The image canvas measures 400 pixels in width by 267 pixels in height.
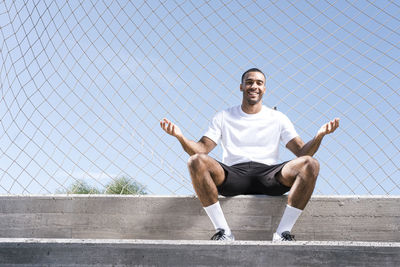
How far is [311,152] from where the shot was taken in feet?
8.52

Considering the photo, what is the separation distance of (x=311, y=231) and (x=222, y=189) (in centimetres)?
64

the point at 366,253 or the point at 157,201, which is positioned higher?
the point at 157,201

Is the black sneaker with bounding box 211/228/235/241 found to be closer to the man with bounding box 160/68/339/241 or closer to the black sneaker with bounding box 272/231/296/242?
the man with bounding box 160/68/339/241

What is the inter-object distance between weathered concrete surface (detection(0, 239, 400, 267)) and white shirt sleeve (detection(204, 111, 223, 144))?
1.05m

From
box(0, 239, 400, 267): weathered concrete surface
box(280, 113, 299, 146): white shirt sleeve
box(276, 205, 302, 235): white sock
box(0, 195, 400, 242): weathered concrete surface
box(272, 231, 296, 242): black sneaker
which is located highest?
box(280, 113, 299, 146): white shirt sleeve

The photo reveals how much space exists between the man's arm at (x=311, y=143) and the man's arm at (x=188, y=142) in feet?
1.57

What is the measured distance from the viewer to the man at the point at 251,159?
2.33m

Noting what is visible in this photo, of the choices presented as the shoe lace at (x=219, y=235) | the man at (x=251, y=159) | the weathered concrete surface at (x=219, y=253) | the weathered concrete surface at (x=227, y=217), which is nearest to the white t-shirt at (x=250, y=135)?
the man at (x=251, y=159)

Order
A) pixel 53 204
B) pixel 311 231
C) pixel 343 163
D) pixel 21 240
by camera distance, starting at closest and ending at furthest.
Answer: pixel 21 240 < pixel 311 231 < pixel 53 204 < pixel 343 163

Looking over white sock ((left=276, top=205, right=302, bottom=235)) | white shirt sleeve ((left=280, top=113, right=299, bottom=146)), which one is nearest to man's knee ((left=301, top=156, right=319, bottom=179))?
white sock ((left=276, top=205, right=302, bottom=235))

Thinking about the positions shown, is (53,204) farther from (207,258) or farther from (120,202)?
(207,258)

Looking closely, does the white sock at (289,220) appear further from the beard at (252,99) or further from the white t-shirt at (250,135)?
the beard at (252,99)

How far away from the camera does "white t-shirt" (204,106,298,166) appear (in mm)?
2719

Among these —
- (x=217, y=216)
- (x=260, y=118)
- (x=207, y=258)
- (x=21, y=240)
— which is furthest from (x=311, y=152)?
(x=21, y=240)
